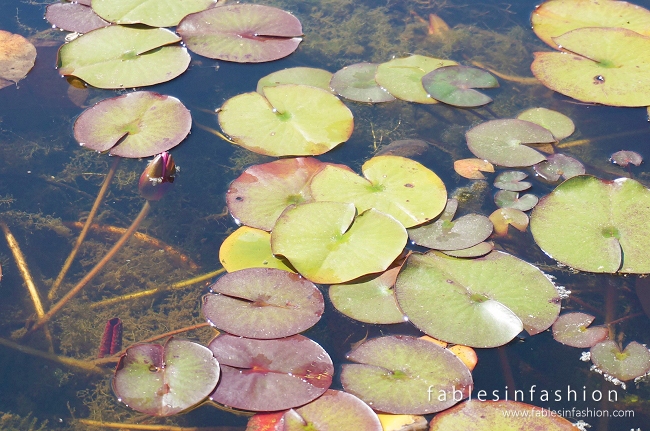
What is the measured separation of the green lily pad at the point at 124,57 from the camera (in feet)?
12.7

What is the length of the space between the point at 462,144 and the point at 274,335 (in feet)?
5.95

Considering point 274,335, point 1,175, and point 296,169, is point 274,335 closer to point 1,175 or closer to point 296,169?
point 296,169

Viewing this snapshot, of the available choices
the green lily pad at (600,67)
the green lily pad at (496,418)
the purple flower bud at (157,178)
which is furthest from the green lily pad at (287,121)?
the green lily pad at (496,418)

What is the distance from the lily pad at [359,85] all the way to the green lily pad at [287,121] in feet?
0.49

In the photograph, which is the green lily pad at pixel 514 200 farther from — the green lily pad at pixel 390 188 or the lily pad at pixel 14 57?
the lily pad at pixel 14 57

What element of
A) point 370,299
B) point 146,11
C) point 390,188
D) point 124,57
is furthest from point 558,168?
point 146,11

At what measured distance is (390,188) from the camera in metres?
3.16

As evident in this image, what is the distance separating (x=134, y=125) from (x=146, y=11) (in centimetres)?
124

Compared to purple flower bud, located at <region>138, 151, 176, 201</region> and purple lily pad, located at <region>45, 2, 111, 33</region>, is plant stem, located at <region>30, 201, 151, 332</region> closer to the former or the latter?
purple flower bud, located at <region>138, 151, 176, 201</region>

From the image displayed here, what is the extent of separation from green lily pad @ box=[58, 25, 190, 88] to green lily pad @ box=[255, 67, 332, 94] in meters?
0.60

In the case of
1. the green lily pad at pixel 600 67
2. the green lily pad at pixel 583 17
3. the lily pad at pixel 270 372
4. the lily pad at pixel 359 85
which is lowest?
the lily pad at pixel 270 372

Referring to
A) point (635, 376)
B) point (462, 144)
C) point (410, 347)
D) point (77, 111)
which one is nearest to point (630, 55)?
point (462, 144)

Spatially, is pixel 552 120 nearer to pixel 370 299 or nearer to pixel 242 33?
pixel 370 299

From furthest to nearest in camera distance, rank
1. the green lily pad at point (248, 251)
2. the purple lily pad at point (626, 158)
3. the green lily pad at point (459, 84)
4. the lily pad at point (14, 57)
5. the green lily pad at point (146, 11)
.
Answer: the green lily pad at point (146, 11)
the lily pad at point (14, 57)
the green lily pad at point (459, 84)
the purple lily pad at point (626, 158)
the green lily pad at point (248, 251)
